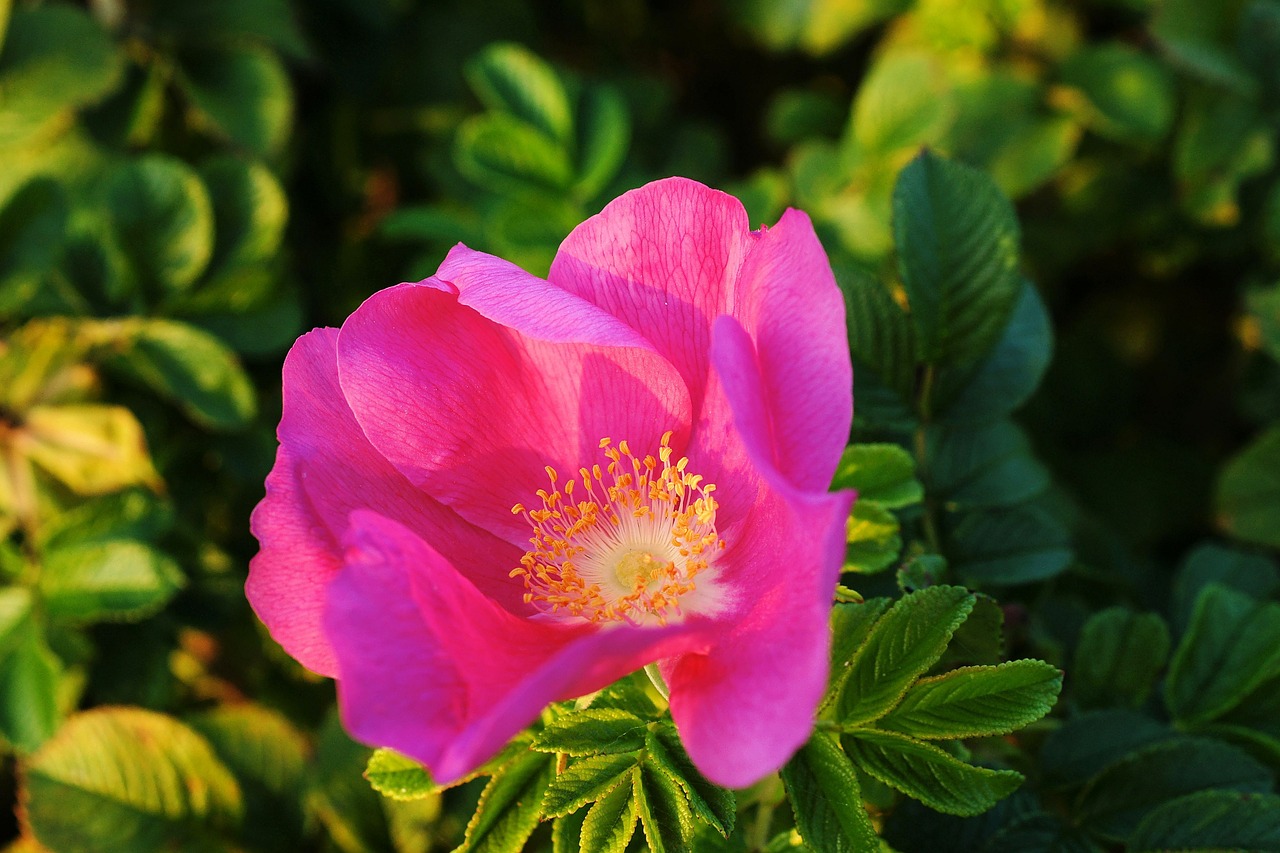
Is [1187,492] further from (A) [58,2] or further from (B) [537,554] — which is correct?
(A) [58,2]

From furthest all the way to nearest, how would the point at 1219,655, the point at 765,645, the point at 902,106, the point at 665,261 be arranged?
the point at 902,106
the point at 1219,655
the point at 665,261
the point at 765,645

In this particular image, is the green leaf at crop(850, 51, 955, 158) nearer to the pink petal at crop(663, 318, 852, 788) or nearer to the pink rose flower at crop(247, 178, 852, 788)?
the pink rose flower at crop(247, 178, 852, 788)

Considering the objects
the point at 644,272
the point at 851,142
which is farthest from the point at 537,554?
the point at 851,142

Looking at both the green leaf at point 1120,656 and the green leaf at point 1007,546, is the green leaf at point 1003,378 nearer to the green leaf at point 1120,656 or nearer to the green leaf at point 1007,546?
the green leaf at point 1007,546

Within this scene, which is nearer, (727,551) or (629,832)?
(629,832)

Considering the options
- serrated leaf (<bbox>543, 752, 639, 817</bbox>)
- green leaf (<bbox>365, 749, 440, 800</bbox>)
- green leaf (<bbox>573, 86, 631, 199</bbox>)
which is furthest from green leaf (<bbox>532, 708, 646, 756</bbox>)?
green leaf (<bbox>573, 86, 631, 199</bbox>)

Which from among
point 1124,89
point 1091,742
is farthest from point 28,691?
point 1124,89

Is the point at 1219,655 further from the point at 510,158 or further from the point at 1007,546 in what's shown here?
the point at 510,158
